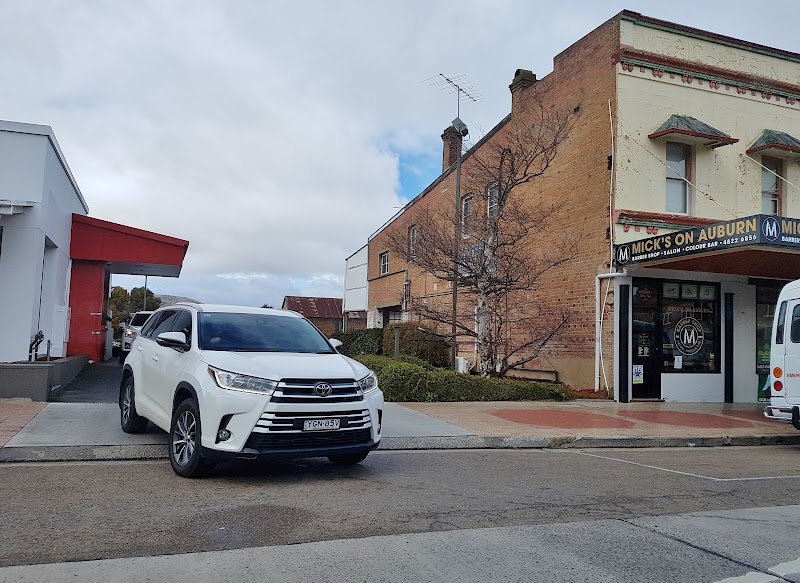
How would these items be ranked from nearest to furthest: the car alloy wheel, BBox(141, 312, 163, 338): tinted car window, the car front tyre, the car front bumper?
the car front bumper → the car front tyre → the car alloy wheel → BBox(141, 312, 163, 338): tinted car window

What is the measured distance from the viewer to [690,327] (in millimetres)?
16641

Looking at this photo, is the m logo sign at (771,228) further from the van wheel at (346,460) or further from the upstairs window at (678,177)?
the van wheel at (346,460)

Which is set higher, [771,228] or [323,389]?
[771,228]

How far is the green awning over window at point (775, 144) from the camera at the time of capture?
1690 cm

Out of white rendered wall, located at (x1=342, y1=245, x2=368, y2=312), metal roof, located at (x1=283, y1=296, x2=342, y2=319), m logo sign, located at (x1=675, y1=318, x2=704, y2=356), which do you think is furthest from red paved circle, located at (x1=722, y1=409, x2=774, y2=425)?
metal roof, located at (x1=283, y1=296, x2=342, y2=319)

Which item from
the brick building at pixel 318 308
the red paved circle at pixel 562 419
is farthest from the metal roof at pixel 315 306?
the red paved circle at pixel 562 419

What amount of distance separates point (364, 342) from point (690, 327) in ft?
37.4

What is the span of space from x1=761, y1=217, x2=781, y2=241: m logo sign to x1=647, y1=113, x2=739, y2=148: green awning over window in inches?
161

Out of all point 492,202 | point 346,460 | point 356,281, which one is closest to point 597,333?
point 492,202

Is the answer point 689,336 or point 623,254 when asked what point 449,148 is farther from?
point 689,336

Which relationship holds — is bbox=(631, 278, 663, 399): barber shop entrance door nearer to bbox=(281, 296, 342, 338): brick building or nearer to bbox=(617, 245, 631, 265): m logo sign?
bbox=(617, 245, 631, 265): m logo sign

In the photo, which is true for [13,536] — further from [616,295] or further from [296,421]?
[616,295]

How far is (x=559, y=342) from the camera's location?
17.3 metres

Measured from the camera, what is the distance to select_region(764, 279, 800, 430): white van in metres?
11.0
